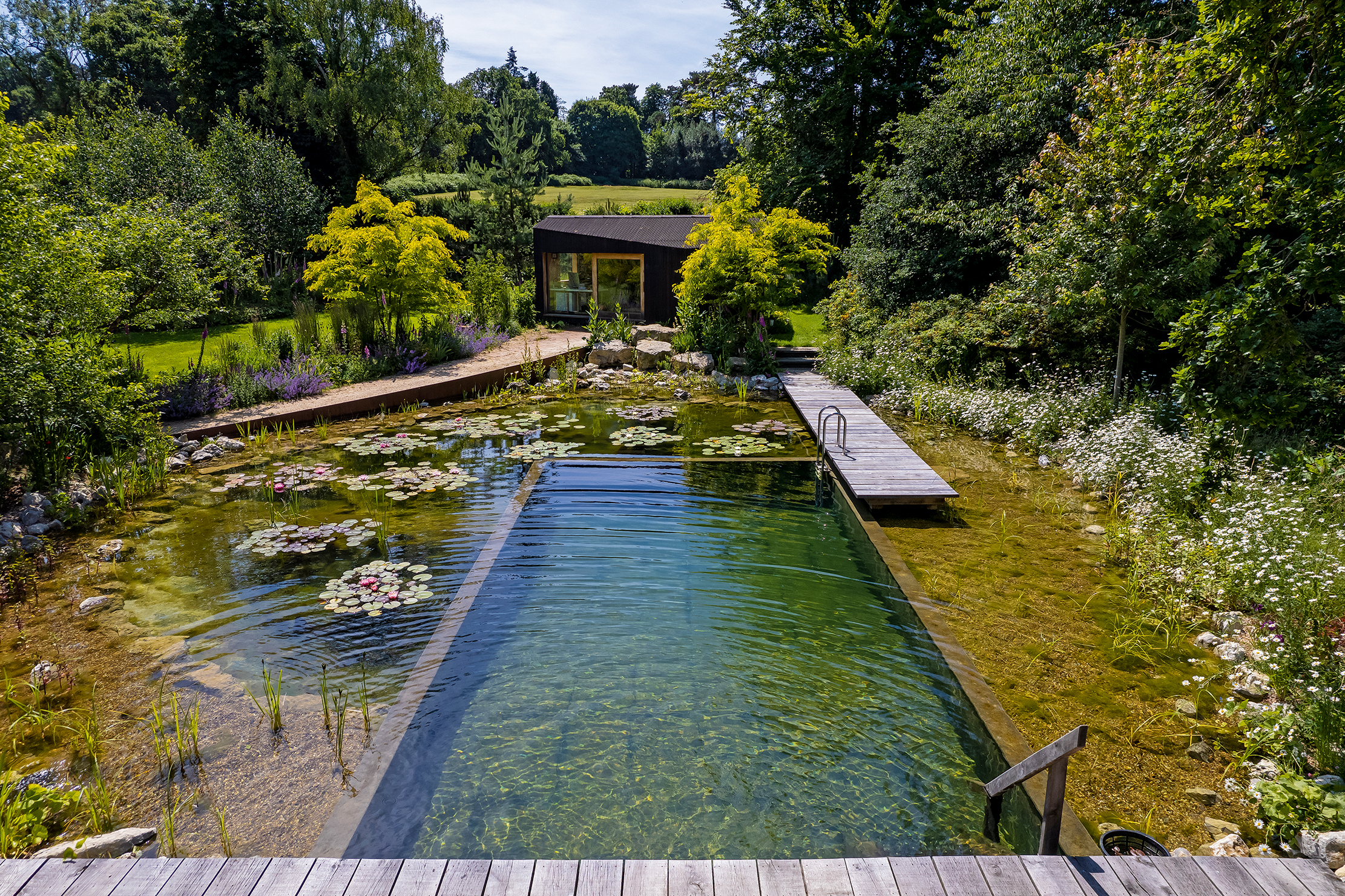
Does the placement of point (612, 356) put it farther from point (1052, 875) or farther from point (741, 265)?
point (1052, 875)

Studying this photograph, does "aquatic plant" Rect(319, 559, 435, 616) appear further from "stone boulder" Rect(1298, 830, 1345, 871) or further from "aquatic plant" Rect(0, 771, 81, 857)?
"stone boulder" Rect(1298, 830, 1345, 871)

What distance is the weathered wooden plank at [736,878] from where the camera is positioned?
2.18 metres

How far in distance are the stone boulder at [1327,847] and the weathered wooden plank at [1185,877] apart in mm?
653

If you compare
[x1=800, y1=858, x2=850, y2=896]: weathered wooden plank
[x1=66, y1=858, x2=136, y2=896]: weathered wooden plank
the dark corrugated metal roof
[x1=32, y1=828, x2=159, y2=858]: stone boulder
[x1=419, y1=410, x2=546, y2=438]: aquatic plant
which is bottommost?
[x1=32, y1=828, x2=159, y2=858]: stone boulder

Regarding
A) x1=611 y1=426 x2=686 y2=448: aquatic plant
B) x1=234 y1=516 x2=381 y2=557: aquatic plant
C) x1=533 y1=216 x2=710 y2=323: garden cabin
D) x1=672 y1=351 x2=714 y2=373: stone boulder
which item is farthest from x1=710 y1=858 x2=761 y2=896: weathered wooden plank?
x1=533 y1=216 x2=710 y2=323: garden cabin

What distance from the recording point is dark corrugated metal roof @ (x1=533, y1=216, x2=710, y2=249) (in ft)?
55.7

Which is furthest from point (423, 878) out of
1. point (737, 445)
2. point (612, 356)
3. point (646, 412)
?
point (612, 356)

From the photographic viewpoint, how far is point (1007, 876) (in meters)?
2.30

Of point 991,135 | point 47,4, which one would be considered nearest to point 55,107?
point 47,4

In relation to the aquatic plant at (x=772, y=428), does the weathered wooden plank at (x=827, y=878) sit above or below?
below

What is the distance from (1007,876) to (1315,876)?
1034 mm

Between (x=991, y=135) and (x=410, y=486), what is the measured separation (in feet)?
35.0

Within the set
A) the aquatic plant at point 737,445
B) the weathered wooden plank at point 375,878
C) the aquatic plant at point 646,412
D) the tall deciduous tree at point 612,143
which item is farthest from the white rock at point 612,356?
the tall deciduous tree at point 612,143

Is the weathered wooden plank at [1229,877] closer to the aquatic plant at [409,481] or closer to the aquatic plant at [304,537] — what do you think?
the aquatic plant at [304,537]
